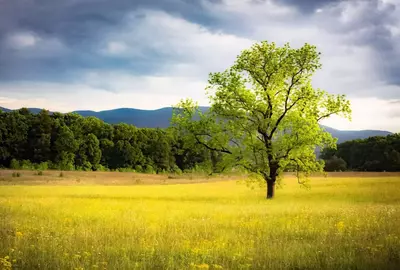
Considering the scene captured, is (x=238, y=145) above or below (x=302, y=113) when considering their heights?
below

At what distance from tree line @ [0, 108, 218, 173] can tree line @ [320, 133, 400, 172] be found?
3553 cm

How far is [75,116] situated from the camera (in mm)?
104250

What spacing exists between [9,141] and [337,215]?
83.4 m

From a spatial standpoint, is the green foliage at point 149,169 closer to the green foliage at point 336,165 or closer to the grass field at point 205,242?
the green foliage at point 336,165

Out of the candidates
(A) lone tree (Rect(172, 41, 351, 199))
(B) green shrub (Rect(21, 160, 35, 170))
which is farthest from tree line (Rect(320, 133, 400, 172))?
(A) lone tree (Rect(172, 41, 351, 199))

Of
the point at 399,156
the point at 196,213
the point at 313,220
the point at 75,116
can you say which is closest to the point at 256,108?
the point at 196,213

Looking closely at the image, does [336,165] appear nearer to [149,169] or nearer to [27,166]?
[149,169]

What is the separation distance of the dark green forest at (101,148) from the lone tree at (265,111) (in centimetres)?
4471

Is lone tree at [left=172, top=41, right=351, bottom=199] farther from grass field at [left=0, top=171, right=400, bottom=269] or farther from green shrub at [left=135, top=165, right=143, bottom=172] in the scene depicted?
green shrub at [left=135, top=165, right=143, bottom=172]

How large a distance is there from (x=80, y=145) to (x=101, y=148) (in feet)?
22.4

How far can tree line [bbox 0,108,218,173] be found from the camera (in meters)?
90.7

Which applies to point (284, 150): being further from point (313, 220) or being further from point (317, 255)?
point (317, 255)

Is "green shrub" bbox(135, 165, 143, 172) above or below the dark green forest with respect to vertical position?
below

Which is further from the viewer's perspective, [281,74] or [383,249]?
[281,74]
